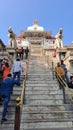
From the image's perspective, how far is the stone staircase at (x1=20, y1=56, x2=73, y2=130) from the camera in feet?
29.7

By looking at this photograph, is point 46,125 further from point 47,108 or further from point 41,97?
point 41,97

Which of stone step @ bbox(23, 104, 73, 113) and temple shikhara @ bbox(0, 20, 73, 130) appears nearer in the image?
temple shikhara @ bbox(0, 20, 73, 130)

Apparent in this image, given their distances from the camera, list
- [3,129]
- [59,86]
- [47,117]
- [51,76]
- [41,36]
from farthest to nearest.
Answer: [41,36], [51,76], [59,86], [47,117], [3,129]

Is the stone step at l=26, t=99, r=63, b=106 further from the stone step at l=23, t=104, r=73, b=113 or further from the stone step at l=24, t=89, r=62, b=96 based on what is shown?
the stone step at l=24, t=89, r=62, b=96

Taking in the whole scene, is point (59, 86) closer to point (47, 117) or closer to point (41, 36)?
point (47, 117)

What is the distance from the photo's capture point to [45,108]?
10.5 metres

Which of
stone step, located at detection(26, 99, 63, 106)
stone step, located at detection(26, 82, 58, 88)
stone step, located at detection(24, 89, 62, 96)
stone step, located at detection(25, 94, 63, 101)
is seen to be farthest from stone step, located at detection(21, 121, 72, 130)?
stone step, located at detection(26, 82, 58, 88)

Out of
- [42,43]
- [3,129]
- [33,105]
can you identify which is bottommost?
[3,129]

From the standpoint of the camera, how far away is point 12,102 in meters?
11.0

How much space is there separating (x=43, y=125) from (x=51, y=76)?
6.58 m

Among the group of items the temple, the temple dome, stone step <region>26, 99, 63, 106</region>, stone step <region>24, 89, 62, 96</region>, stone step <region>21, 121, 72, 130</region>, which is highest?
the temple dome

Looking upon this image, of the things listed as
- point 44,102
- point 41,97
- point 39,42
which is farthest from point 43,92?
point 39,42

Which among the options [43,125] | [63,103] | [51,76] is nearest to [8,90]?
[43,125]

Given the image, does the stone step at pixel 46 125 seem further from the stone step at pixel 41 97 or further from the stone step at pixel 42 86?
the stone step at pixel 42 86
